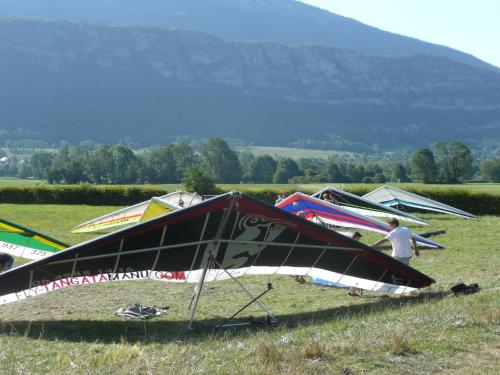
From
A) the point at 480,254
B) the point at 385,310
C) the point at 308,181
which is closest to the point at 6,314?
the point at 385,310

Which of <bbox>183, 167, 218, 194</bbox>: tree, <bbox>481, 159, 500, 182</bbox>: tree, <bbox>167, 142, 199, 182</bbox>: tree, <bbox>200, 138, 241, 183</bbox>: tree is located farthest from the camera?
<bbox>200, 138, 241, 183</bbox>: tree

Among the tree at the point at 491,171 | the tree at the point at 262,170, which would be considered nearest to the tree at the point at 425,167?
the tree at the point at 491,171

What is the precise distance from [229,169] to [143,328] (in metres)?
111

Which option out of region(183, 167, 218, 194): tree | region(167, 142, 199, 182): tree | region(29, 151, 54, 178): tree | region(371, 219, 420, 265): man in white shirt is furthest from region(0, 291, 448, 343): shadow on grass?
region(29, 151, 54, 178): tree

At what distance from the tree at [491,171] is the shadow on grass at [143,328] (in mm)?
99854

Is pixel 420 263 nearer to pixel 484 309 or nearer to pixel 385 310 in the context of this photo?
pixel 385 310

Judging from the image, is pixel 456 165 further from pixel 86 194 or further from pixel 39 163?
pixel 39 163

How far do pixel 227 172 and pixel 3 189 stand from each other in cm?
7567

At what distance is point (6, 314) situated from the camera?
11000mm

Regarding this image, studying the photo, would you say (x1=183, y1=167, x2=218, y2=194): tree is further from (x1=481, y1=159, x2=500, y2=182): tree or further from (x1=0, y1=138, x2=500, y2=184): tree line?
(x1=481, y1=159, x2=500, y2=182): tree

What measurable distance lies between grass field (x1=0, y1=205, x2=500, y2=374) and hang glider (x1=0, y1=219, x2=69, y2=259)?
167cm

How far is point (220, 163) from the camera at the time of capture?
120812 millimetres

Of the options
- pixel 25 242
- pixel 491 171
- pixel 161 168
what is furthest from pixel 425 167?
pixel 25 242

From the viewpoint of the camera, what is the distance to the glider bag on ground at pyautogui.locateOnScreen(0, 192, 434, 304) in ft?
Answer: 32.1
